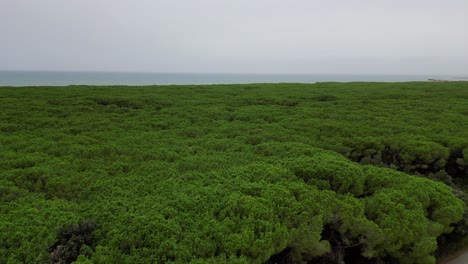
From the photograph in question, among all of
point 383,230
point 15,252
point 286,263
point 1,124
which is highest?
point 1,124

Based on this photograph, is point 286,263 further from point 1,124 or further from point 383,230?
point 1,124

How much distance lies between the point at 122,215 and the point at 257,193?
2103mm

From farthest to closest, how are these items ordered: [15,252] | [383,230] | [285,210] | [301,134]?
[301,134]
[383,230]
[285,210]
[15,252]

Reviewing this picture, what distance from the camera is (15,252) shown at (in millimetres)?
3859

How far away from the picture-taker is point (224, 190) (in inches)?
213

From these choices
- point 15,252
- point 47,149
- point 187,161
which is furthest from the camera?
point 47,149

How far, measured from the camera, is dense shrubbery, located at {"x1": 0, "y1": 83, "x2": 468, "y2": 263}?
4.23 m

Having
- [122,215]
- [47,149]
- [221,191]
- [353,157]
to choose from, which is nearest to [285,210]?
[221,191]

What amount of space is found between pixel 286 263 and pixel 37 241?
3.40 m

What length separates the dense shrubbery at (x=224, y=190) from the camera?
13.9ft

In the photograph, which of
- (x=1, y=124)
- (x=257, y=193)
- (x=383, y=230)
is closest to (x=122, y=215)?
(x=257, y=193)

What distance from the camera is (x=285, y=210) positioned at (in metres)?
4.94

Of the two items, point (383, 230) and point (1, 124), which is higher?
point (1, 124)

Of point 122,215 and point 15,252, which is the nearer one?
point 15,252
